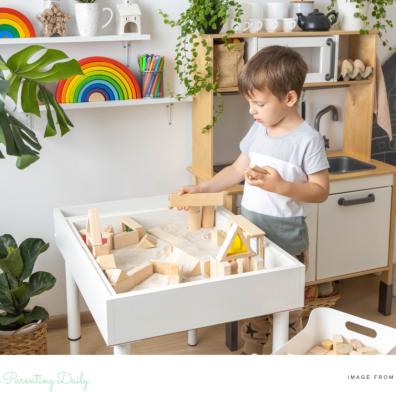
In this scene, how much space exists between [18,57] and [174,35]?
929mm

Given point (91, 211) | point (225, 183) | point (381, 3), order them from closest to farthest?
point (91, 211)
point (225, 183)
point (381, 3)

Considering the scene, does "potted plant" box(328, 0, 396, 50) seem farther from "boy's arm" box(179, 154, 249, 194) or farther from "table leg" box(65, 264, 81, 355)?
"table leg" box(65, 264, 81, 355)

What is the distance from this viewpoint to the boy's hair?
6.88ft

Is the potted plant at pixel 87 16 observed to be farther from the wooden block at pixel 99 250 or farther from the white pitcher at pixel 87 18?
the wooden block at pixel 99 250

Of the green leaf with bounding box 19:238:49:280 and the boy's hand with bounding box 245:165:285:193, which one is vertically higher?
the boy's hand with bounding box 245:165:285:193

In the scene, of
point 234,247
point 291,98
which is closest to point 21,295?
point 234,247

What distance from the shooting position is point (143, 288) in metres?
1.91

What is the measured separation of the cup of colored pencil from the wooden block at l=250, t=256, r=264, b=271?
3.78ft

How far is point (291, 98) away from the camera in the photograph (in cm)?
213

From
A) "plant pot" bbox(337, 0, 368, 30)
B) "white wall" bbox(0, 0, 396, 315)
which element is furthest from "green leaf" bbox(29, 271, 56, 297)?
"plant pot" bbox(337, 0, 368, 30)

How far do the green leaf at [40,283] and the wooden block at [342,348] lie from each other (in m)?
1.32
